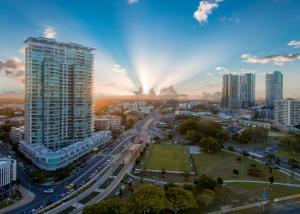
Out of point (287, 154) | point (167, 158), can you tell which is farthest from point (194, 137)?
point (287, 154)

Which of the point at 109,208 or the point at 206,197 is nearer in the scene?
the point at 109,208

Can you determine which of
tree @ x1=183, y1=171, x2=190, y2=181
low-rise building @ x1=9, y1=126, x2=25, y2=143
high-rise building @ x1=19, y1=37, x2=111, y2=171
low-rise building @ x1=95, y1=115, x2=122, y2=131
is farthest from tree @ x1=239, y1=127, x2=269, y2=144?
low-rise building @ x1=9, y1=126, x2=25, y2=143

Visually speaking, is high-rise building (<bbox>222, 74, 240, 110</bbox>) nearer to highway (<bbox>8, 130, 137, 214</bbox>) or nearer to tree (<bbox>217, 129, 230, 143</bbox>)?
tree (<bbox>217, 129, 230, 143</bbox>)

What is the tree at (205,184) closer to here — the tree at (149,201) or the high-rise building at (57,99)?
the tree at (149,201)

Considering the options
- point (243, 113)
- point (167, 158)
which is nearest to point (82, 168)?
point (167, 158)

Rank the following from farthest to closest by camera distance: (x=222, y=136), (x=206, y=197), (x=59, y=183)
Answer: (x=222, y=136)
(x=59, y=183)
(x=206, y=197)

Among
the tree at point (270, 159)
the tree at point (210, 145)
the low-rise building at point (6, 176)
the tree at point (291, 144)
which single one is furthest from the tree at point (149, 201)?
the tree at point (291, 144)

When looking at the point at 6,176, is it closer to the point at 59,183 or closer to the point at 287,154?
the point at 59,183
